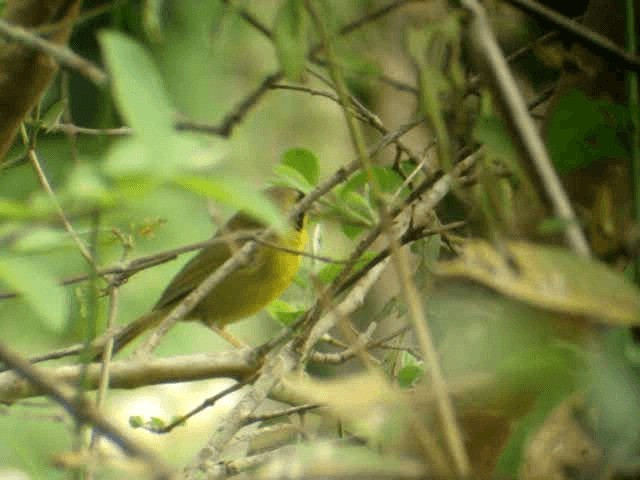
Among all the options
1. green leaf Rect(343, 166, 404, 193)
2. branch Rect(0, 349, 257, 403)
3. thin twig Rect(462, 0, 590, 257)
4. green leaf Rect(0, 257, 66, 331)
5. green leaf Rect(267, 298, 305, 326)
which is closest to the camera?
green leaf Rect(0, 257, 66, 331)

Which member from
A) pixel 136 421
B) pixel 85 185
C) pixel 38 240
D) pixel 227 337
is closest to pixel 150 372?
pixel 136 421

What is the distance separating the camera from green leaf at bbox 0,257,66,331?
3.19 ft

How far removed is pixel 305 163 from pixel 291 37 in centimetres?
92

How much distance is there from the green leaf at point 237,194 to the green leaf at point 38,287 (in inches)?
5.4

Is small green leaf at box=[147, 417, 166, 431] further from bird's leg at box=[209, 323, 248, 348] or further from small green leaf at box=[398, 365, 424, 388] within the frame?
bird's leg at box=[209, 323, 248, 348]

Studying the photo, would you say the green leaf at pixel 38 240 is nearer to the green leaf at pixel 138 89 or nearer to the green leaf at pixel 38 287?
the green leaf at pixel 38 287

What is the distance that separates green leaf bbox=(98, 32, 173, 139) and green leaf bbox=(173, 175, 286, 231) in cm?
6

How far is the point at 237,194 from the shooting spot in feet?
3.00

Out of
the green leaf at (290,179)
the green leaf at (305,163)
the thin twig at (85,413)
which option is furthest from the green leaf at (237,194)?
the green leaf at (305,163)

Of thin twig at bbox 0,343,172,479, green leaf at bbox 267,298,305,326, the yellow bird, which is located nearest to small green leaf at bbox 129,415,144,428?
green leaf at bbox 267,298,305,326

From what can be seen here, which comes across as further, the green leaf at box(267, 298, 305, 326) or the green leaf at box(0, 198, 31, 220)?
the green leaf at box(267, 298, 305, 326)

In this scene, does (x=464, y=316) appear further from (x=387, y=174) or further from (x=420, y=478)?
(x=387, y=174)

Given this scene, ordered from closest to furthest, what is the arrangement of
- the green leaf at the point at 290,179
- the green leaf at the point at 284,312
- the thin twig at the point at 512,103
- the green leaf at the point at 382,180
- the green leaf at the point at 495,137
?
1. the thin twig at the point at 512,103
2. the green leaf at the point at 495,137
3. the green leaf at the point at 290,179
4. the green leaf at the point at 382,180
5. the green leaf at the point at 284,312

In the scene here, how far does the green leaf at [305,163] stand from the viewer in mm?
2172
